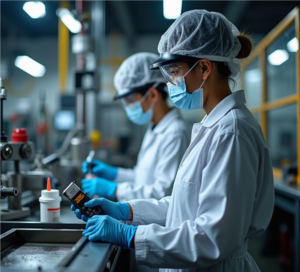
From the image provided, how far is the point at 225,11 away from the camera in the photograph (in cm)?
508

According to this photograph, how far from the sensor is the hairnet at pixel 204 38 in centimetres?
90

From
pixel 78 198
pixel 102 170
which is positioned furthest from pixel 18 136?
pixel 102 170

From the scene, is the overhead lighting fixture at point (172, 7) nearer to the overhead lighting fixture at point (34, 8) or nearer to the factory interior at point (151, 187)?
the factory interior at point (151, 187)

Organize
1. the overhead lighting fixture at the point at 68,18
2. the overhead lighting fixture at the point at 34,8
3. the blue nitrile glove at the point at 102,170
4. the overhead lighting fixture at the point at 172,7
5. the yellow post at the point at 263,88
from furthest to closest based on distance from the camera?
1. the yellow post at the point at 263,88
2. the overhead lighting fixture at the point at 172,7
3. the overhead lighting fixture at the point at 68,18
4. the blue nitrile glove at the point at 102,170
5. the overhead lighting fixture at the point at 34,8

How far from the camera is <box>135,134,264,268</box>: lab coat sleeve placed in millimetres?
753

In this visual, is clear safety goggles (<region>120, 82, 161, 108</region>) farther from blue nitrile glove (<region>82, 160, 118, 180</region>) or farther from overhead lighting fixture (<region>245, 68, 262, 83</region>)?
overhead lighting fixture (<region>245, 68, 262, 83</region>)

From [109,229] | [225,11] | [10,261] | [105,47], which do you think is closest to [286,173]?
[109,229]

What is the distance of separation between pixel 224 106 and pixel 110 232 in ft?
1.57

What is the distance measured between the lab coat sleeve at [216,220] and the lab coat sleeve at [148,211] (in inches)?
9.8

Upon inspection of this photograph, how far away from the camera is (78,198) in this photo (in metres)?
0.91

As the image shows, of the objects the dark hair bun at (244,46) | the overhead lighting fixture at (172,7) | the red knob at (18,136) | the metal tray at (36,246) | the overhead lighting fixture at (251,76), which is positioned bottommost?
the metal tray at (36,246)

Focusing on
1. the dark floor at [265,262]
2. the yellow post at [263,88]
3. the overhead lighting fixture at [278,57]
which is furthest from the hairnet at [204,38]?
the yellow post at [263,88]

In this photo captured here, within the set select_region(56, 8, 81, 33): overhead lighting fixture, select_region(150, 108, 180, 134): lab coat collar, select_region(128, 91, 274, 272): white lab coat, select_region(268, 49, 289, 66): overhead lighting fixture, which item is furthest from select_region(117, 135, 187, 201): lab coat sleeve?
select_region(268, 49, 289, 66): overhead lighting fixture

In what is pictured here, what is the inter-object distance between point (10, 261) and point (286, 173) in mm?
2141
